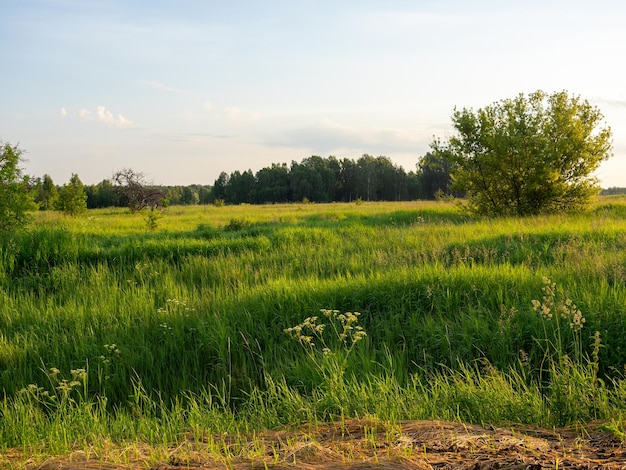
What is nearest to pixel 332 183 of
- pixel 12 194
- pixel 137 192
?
pixel 137 192

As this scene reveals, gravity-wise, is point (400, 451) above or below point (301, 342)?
above

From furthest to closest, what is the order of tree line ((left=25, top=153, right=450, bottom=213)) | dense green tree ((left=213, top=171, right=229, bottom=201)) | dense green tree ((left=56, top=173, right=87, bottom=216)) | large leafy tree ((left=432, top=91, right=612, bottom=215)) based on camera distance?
dense green tree ((left=213, top=171, right=229, bottom=201)) → tree line ((left=25, top=153, right=450, bottom=213)) → dense green tree ((left=56, top=173, right=87, bottom=216)) → large leafy tree ((left=432, top=91, right=612, bottom=215))

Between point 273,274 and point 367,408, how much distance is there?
5405mm

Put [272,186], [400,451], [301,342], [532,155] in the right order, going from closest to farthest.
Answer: [400,451] < [301,342] < [532,155] < [272,186]

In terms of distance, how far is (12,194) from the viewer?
12.6 meters

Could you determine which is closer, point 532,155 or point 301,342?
point 301,342

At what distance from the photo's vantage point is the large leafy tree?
1716 cm

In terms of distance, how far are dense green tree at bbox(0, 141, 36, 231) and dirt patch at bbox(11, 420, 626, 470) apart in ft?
38.2

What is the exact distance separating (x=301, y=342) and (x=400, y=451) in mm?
2823

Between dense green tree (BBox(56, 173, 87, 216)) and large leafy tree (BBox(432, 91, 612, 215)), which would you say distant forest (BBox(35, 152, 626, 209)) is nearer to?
dense green tree (BBox(56, 173, 87, 216))

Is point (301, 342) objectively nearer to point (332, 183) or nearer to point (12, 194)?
point (12, 194)

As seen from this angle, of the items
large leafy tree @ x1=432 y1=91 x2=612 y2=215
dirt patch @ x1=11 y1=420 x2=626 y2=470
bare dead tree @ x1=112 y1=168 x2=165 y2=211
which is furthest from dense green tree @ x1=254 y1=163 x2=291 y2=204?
dirt patch @ x1=11 y1=420 x2=626 y2=470

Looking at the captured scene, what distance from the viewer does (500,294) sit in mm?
6402

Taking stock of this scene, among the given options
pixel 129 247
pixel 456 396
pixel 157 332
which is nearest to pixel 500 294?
pixel 456 396
